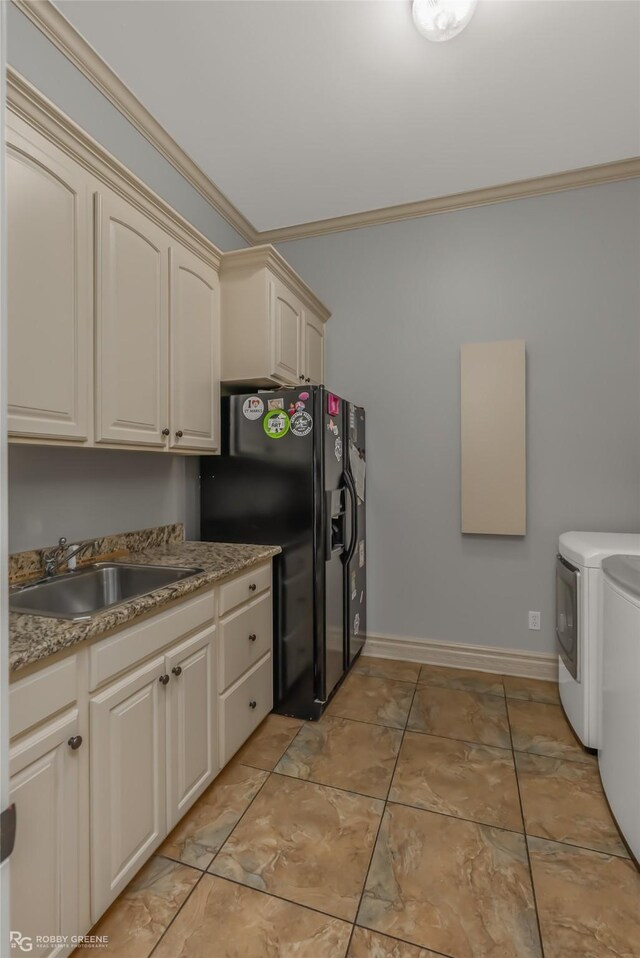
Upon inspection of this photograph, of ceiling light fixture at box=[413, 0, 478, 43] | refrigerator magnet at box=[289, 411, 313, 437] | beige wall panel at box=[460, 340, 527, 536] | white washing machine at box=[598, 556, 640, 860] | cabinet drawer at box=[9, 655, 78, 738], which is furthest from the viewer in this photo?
beige wall panel at box=[460, 340, 527, 536]

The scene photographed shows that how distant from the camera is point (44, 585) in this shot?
1623mm

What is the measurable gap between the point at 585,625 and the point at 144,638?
1790mm

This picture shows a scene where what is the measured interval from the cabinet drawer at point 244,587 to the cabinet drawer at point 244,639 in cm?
4

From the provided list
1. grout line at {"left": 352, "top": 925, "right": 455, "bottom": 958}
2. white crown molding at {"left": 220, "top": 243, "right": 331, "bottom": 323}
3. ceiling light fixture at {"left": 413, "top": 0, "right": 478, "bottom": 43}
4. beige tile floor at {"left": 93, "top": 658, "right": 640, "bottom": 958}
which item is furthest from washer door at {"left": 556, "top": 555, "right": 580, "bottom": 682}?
ceiling light fixture at {"left": 413, "top": 0, "right": 478, "bottom": 43}

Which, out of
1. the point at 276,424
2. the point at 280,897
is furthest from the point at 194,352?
the point at 280,897

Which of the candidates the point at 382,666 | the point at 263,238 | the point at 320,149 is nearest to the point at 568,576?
the point at 382,666

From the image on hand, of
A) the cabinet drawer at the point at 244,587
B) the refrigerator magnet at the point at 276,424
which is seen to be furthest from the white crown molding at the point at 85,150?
the cabinet drawer at the point at 244,587

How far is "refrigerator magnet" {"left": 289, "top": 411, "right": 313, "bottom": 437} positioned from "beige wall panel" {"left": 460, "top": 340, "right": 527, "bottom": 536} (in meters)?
1.17

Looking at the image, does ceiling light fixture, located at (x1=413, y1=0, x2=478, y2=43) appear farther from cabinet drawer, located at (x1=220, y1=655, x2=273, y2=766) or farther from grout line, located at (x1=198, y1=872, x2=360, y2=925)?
grout line, located at (x1=198, y1=872, x2=360, y2=925)

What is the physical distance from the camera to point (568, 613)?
89.4 inches

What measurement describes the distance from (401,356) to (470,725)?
2218 mm

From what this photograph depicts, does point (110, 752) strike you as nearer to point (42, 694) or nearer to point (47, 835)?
point (47, 835)

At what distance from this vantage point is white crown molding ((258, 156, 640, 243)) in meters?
2.68

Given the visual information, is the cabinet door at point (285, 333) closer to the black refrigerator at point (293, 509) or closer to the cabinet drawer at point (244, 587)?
the black refrigerator at point (293, 509)
